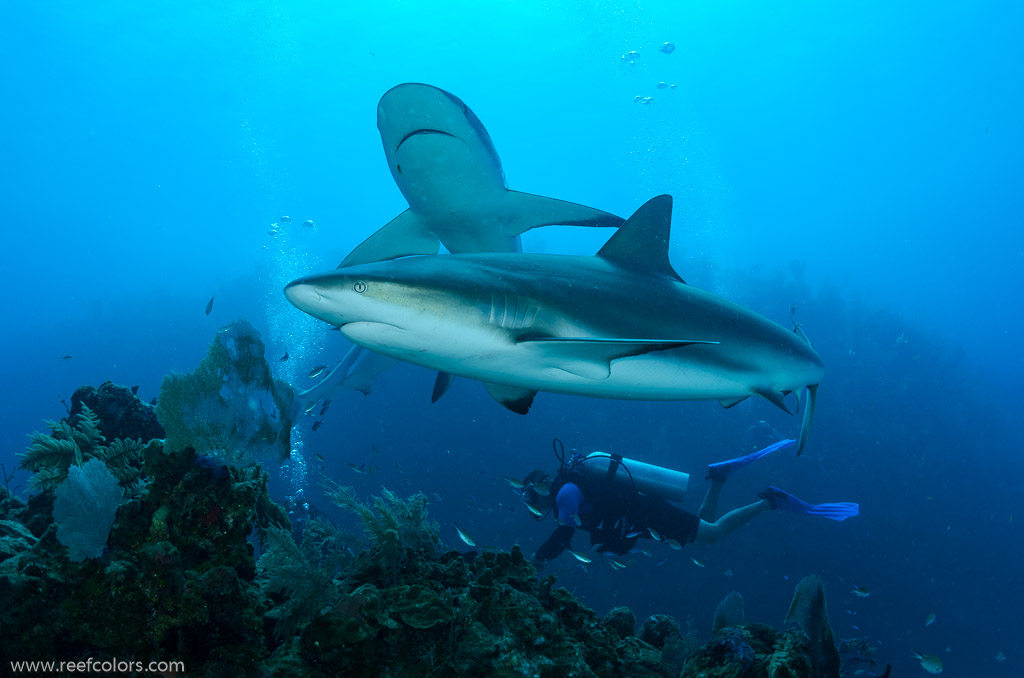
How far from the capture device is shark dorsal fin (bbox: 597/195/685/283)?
3.46m

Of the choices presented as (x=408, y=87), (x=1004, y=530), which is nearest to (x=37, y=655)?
(x=408, y=87)

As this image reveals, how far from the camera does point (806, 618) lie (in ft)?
12.2

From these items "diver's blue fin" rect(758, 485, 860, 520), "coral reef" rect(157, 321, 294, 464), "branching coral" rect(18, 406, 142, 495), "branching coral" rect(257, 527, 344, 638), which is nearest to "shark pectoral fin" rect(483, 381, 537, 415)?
"branching coral" rect(257, 527, 344, 638)

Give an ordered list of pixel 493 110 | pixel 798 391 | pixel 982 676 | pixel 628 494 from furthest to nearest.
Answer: pixel 493 110 < pixel 982 676 < pixel 628 494 < pixel 798 391

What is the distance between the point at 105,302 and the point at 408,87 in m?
76.7

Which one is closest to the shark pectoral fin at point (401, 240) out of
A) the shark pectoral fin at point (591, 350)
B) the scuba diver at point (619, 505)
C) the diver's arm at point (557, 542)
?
the shark pectoral fin at point (591, 350)

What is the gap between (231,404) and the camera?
3254 millimetres

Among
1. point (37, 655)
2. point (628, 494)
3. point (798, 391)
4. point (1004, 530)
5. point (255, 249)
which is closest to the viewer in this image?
point (37, 655)

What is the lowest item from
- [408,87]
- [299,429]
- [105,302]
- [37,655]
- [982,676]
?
[982,676]

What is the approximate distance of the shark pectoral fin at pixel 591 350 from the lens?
7.44 feet

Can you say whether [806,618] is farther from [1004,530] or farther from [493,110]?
[493,110]

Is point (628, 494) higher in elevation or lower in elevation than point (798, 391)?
lower

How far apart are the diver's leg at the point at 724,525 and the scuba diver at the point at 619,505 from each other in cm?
3

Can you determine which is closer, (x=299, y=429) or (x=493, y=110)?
(x=299, y=429)
